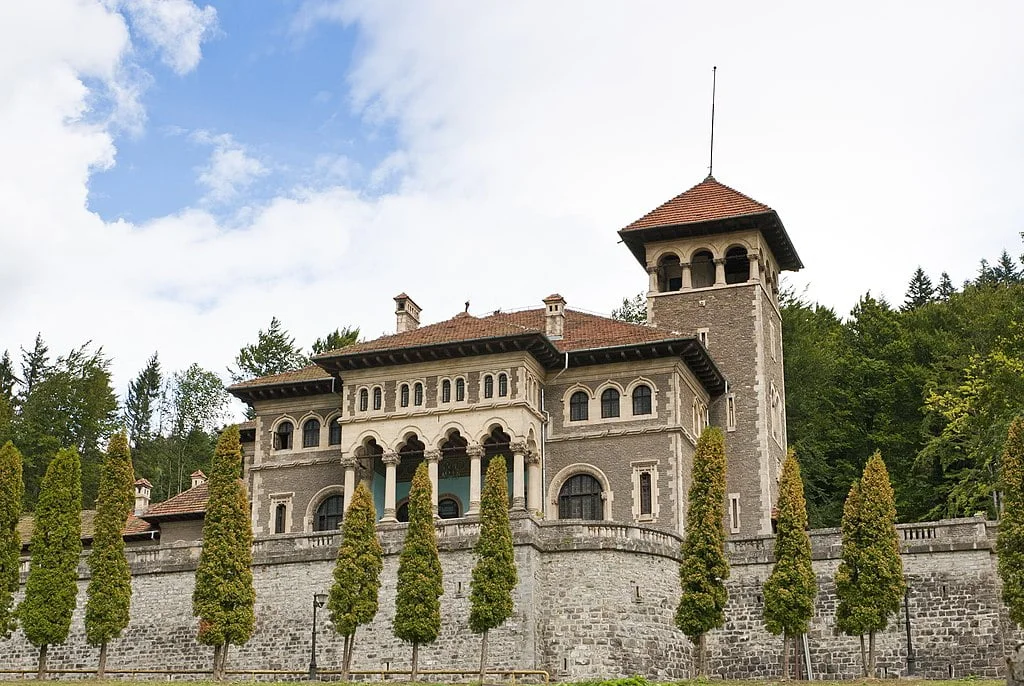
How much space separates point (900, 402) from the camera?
61.2 meters

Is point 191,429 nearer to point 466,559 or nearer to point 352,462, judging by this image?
point 352,462

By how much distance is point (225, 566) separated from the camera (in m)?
36.9

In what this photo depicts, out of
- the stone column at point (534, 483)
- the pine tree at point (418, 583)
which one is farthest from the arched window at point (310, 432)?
the pine tree at point (418, 583)

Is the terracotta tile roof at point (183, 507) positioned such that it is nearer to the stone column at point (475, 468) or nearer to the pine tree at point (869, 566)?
the stone column at point (475, 468)

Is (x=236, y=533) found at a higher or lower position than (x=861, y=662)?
higher

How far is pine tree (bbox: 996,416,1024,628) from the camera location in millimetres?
32625

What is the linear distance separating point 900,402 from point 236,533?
3440 centimetres

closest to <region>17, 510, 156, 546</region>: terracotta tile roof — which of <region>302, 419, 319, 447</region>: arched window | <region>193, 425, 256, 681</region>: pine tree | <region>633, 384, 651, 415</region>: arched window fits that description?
<region>302, 419, 319, 447</region>: arched window

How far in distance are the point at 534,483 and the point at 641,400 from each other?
466cm

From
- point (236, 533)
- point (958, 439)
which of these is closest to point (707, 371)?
point (958, 439)

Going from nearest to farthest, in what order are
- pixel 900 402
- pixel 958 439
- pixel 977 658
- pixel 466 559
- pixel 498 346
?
1. pixel 977 658
2. pixel 466 559
3. pixel 498 346
4. pixel 958 439
5. pixel 900 402

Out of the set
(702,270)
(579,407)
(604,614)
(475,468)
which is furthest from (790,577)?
(702,270)

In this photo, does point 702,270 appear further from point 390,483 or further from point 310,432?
point 310,432

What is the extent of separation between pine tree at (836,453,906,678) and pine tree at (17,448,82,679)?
20.6 metres
